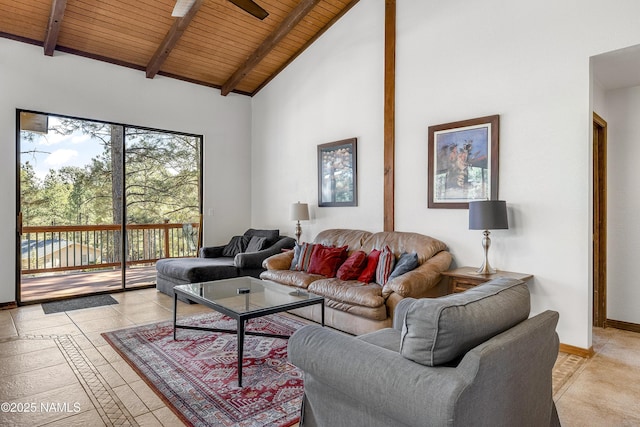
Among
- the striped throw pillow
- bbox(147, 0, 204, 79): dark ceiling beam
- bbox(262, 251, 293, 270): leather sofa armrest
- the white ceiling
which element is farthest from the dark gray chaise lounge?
the white ceiling

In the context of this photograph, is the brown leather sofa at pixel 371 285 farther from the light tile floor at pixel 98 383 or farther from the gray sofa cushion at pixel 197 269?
the light tile floor at pixel 98 383

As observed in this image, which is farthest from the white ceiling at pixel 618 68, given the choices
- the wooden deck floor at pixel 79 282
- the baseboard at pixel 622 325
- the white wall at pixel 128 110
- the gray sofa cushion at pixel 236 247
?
the wooden deck floor at pixel 79 282

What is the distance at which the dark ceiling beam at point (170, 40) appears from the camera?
14.5ft

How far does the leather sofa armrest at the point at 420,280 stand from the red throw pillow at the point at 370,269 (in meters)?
0.45

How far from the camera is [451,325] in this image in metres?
1.34

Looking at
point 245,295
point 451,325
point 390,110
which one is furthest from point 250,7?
point 451,325

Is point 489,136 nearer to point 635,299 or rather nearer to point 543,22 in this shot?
point 543,22

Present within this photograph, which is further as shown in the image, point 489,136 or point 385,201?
point 385,201

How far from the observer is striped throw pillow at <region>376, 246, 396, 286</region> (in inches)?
146

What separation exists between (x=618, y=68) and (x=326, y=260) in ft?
10.5

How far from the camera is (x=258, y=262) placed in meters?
5.05

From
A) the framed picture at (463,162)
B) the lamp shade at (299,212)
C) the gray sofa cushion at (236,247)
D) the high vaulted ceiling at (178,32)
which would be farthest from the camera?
the gray sofa cushion at (236,247)

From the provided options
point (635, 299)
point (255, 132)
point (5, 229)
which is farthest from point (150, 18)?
point (635, 299)

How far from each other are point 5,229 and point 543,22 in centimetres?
609
